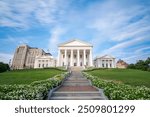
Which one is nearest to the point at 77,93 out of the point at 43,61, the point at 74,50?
the point at 74,50

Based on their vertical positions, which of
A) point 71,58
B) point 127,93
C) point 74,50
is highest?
point 74,50

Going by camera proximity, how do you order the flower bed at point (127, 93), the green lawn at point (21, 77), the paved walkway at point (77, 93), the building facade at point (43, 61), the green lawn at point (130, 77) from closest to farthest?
1. the flower bed at point (127, 93)
2. the paved walkway at point (77, 93)
3. the green lawn at point (21, 77)
4. the green lawn at point (130, 77)
5. the building facade at point (43, 61)

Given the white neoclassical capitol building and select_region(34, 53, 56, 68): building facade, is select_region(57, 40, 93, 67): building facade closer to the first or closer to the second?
the white neoclassical capitol building

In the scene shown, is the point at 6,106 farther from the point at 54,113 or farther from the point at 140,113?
the point at 140,113

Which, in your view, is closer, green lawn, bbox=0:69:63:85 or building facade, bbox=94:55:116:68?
green lawn, bbox=0:69:63:85

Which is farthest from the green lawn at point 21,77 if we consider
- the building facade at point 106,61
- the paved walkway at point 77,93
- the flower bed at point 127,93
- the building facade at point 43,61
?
the building facade at point 106,61

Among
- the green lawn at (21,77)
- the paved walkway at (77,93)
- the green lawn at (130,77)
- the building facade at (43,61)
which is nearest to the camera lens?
the paved walkway at (77,93)

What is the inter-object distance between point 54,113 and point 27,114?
71 cm

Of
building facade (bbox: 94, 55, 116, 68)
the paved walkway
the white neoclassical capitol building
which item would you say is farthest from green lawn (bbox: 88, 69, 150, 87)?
building facade (bbox: 94, 55, 116, 68)

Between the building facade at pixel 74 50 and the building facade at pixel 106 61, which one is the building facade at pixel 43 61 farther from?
the building facade at pixel 106 61

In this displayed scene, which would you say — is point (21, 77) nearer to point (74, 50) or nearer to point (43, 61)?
point (74, 50)

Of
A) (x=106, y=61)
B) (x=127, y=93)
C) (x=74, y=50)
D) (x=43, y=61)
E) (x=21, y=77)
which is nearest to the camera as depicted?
(x=127, y=93)

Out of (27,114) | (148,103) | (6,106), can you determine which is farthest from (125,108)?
(6,106)

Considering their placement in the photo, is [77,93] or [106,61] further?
[106,61]
